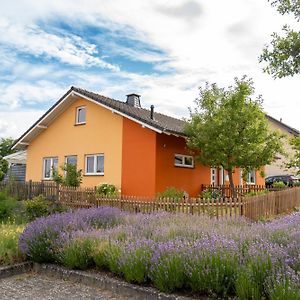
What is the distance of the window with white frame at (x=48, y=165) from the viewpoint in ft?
79.1

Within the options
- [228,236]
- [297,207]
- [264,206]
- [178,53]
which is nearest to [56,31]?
[178,53]

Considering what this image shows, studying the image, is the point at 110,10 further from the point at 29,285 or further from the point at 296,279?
the point at 296,279

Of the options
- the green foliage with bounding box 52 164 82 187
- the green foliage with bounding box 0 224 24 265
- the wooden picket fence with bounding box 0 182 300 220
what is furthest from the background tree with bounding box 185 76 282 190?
the green foliage with bounding box 0 224 24 265

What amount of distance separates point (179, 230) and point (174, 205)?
4835 millimetres

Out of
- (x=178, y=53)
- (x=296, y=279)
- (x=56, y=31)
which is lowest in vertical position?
(x=296, y=279)

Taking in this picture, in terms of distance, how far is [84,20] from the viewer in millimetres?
11055

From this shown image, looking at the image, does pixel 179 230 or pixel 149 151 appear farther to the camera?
pixel 149 151

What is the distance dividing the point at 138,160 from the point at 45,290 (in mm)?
12878

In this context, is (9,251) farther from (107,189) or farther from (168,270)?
(107,189)

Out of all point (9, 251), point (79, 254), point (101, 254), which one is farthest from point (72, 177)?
point (101, 254)

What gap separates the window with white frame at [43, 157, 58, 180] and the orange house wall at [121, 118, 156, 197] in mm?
6389

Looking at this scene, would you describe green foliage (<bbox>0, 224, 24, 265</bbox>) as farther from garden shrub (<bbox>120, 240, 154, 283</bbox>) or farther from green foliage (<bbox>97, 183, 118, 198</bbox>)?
green foliage (<bbox>97, 183, 118, 198</bbox>)

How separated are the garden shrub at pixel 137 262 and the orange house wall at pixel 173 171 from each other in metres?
12.2

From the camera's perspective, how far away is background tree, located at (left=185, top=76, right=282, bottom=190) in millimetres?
17359
